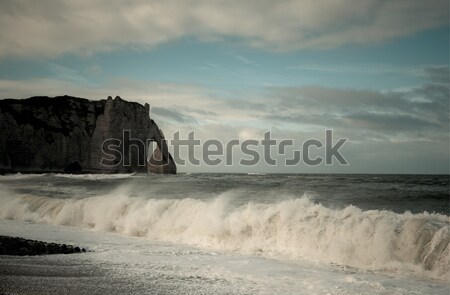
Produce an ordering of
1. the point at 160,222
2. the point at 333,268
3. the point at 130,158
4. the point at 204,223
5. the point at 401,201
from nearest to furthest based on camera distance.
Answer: the point at 333,268 < the point at 204,223 < the point at 160,222 < the point at 401,201 < the point at 130,158

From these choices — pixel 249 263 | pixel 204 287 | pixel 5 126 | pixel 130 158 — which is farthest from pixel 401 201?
pixel 5 126

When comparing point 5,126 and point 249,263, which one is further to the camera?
point 5,126

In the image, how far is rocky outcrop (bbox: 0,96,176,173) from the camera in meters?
77.4

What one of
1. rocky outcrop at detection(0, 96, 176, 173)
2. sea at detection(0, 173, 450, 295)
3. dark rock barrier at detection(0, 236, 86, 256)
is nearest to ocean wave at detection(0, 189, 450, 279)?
sea at detection(0, 173, 450, 295)

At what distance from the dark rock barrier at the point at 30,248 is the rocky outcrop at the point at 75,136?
71.9 m

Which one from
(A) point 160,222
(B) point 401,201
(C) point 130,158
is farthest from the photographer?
(C) point 130,158

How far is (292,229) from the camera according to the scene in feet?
38.8

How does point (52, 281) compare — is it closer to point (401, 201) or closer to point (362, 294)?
point (362, 294)

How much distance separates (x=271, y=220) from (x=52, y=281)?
296 inches

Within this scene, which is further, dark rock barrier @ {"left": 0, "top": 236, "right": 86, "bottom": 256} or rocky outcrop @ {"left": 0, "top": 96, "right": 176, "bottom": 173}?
rocky outcrop @ {"left": 0, "top": 96, "right": 176, "bottom": 173}

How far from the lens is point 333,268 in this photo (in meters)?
8.91

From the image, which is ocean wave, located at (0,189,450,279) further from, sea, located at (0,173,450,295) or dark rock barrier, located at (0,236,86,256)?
dark rock barrier, located at (0,236,86,256)

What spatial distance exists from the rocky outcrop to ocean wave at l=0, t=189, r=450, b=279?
65.8m

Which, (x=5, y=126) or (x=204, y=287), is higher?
(x=5, y=126)
